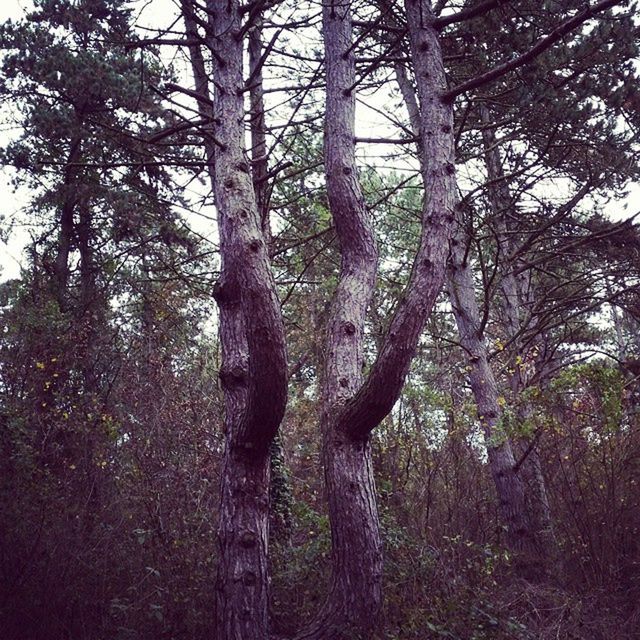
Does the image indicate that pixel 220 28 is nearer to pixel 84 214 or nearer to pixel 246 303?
pixel 246 303

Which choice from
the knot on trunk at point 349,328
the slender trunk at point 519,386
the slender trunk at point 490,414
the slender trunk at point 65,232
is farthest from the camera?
the slender trunk at point 65,232

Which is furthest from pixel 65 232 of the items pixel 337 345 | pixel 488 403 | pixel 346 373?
pixel 346 373

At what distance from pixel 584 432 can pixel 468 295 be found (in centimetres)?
247

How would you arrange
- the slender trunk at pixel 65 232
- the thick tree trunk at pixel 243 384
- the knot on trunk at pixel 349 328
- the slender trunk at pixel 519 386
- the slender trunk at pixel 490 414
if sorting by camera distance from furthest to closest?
1. the slender trunk at pixel 65 232
2. the slender trunk at pixel 490 414
3. the slender trunk at pixel 519 386
4. the knot on trunk at pixel 349 328
5. the thick tree trunk at pixel 243 384

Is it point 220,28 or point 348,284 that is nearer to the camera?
point 348,284

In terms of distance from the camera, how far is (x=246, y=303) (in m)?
3.75

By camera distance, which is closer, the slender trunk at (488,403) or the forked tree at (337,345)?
the forked tree at (337,345)

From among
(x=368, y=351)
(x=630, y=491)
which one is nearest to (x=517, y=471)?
(x=630, y=491)

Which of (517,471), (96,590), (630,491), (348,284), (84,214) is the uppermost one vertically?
(84,214)

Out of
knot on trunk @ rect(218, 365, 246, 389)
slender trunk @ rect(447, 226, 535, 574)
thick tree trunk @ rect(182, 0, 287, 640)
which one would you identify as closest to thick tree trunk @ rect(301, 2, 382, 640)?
thick tree trunk @ rect(182, 0, 287, 640)

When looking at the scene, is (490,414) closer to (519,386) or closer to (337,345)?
(519,386)

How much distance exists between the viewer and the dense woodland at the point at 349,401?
Result: 4016mm

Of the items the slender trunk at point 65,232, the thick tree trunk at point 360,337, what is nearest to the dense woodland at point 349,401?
the thick tree trunk at point 360,337

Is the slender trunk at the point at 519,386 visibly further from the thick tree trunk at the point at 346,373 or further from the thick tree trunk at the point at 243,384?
the thick tree trunk at the point at 243,384
